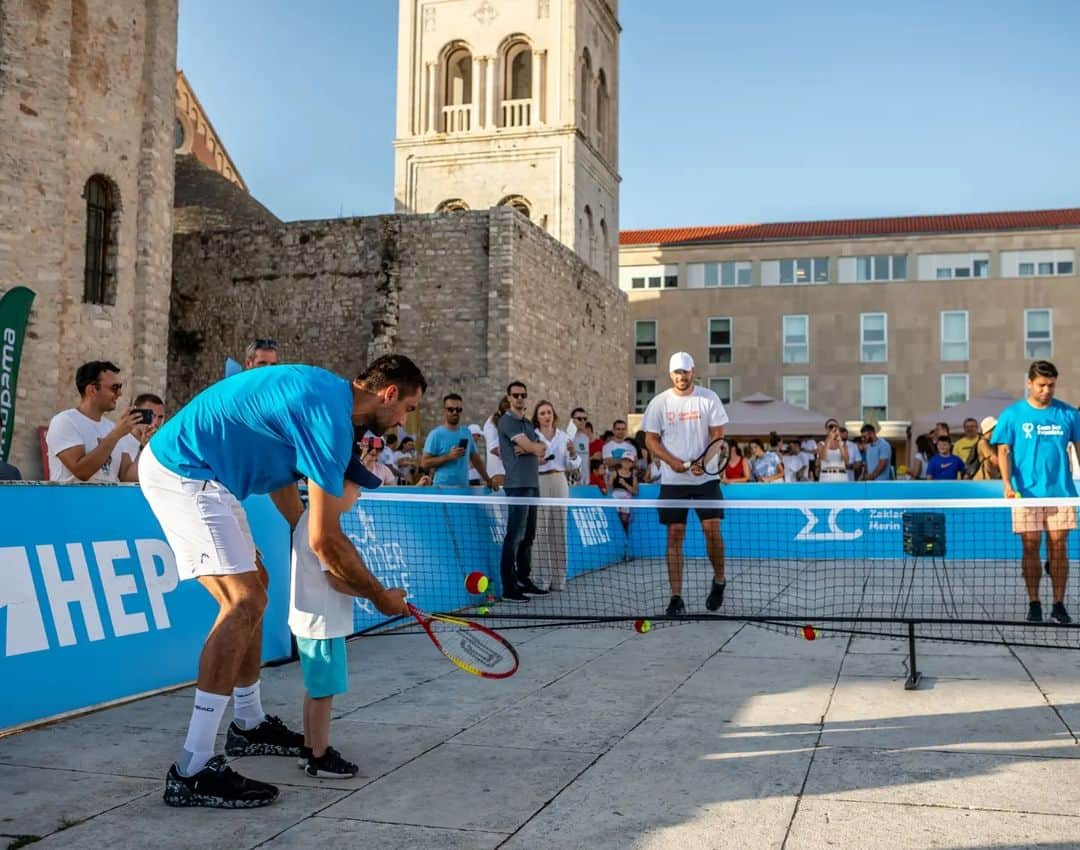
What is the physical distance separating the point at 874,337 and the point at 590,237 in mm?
15432

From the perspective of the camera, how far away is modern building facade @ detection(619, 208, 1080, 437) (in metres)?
50.7

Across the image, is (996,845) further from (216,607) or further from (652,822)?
(216,607)

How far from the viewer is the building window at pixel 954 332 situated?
2010 inches

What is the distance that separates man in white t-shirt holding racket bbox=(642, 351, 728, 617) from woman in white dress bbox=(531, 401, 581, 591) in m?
2.19

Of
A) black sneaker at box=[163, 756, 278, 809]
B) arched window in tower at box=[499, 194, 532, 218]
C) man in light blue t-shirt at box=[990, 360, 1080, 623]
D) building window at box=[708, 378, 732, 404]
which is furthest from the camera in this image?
building window at box=[708, 378, 732, 404]

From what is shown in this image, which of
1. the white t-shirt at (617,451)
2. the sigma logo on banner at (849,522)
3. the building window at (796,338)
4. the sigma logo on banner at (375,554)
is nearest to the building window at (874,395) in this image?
the building window at (796,338)

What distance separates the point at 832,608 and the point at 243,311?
67.5 feet

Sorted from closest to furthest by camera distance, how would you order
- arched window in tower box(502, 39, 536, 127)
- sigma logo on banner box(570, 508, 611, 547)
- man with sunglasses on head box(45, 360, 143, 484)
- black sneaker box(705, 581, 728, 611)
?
man with sunglasses on head box(45, 360, 143, 484)
black sneaker box(705, 581, 728, 611)
sigma logo on banner box(570, 508, 611, 547)
arched window in tower box(502, 39, 536, 127)

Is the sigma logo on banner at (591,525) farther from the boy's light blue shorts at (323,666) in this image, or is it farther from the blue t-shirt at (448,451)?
the boy's light blue shorts at (323,666)

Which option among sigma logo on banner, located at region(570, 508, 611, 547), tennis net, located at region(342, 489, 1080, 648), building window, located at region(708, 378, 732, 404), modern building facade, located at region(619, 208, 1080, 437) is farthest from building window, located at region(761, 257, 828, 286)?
sigma logo on banner, located at region(570, 508, 611, 547)

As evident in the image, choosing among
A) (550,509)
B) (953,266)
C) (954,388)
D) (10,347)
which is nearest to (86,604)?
(550,509)

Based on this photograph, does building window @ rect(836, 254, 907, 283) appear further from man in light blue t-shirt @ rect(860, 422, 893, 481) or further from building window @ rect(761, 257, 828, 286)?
man in light blue t-shirt @ rect(860, 422, 893, 481)

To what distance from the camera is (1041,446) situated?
27.5 ft

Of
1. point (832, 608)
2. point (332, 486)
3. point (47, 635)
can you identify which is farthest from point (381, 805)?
point (832, 608)
